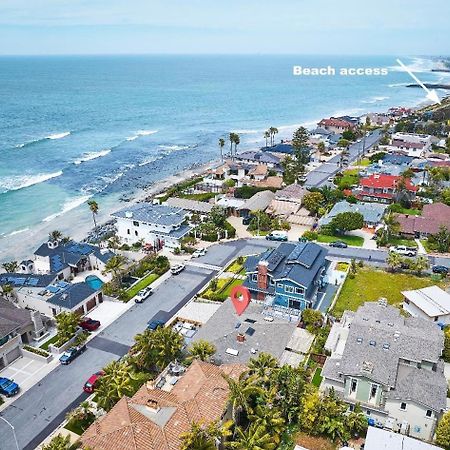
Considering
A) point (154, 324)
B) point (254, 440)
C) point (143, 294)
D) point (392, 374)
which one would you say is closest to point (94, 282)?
point (143, 294)

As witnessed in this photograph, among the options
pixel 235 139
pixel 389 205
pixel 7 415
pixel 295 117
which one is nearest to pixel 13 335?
pixel 7 415

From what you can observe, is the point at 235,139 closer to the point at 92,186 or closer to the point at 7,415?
the point at 92,186

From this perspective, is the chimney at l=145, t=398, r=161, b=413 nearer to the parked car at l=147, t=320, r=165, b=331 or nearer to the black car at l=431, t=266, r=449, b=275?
the parked car at l=147, t=320, r=165, b=331

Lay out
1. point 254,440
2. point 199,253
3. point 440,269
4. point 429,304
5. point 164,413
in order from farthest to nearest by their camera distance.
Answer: point 199,253 → point 440,269 → point 429,304 → point 164,413 → point 254,440

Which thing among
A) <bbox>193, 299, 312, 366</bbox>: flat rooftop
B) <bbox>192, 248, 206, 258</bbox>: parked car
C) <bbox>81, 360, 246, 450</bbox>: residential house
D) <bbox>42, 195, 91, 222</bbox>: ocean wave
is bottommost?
<bbox>42, 195, 91, 222</bbox>: ocean wave

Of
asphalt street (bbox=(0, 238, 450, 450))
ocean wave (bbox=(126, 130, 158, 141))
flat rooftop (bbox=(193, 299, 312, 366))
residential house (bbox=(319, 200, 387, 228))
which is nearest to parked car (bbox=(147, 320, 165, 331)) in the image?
asphalt street (bbox=(0, 238, 450, 450))

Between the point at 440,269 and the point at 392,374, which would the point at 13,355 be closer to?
the point at 392,374
